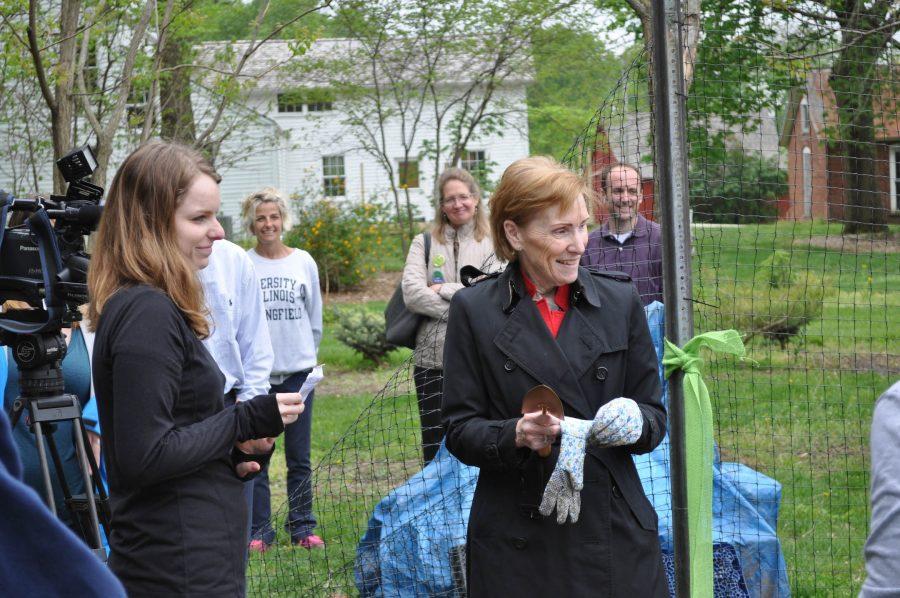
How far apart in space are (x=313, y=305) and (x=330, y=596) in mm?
1946

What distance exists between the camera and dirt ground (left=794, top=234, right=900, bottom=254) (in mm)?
4578

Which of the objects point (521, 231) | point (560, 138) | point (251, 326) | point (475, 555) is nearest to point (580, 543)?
point (475, 555)

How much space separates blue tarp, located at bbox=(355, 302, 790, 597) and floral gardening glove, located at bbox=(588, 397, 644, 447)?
1.48 metres

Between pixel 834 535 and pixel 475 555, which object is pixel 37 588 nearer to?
pixel 475 555

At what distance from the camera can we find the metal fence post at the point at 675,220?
2768mm

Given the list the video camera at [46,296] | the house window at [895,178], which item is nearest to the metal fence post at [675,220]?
the video camera at [46,296]

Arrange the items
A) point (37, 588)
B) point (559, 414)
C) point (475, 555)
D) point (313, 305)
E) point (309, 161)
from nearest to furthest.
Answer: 1. point (37, 588)
2. point (559, 414)
3. point (475, 555)
4. point (313, 305)
5. point (309, 161)

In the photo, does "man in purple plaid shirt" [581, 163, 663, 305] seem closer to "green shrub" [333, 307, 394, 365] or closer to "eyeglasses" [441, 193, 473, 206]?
"eyeglasses" [441, 193, 473, 206]

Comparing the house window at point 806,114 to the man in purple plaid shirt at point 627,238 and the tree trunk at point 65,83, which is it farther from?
the tree trunk at point 65,83

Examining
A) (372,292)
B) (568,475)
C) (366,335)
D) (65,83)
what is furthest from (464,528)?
(372,292)

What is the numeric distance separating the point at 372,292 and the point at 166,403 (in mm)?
15480

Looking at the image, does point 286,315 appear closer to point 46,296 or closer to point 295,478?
point 295,478

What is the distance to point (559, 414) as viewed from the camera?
2.16 meters

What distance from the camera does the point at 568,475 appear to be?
2199 mm
